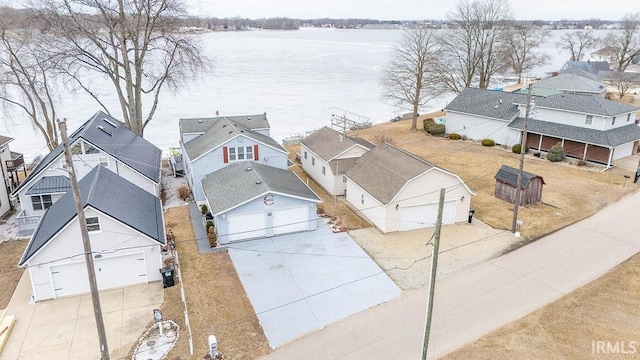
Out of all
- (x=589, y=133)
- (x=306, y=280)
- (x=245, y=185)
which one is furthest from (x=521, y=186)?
(x=245, y=185)

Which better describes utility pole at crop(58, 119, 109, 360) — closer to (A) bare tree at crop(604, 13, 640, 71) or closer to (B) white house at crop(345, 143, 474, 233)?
(B) white house at crop(345, 143, 474, 233)

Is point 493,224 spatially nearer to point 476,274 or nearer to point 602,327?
point 476,274

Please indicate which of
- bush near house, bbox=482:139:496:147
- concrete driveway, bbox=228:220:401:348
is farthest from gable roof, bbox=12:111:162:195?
bush near house, bbox=482:139:496:147

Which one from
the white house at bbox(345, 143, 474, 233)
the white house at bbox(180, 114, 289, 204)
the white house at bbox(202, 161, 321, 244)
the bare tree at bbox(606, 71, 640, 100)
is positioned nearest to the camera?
the white house at bbox(202, 161, 321, 244)

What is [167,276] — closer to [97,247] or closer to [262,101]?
[97,247]

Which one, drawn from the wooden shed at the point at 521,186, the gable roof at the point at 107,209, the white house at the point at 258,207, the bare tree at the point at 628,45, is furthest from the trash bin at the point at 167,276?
the bare tree at the point at 628,45

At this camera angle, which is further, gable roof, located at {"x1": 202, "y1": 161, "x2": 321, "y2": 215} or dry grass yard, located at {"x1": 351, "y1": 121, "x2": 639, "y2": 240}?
dry grass yard, located at {"x1": 351, "y1": 121, "x2": 639, "y2": 240}
